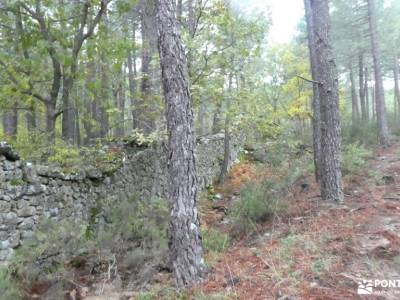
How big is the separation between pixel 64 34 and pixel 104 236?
212 inches

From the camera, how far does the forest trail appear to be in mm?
3768

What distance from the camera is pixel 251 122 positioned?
941 cm

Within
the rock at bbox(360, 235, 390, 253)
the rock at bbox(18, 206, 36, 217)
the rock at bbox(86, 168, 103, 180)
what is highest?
the rock at bbox(86, 168, 103, 180)

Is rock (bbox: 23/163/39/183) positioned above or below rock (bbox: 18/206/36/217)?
above

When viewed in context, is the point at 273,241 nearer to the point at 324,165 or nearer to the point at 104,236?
the point at 324,165

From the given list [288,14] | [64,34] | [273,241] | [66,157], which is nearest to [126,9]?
[64,34]

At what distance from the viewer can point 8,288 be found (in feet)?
13.7

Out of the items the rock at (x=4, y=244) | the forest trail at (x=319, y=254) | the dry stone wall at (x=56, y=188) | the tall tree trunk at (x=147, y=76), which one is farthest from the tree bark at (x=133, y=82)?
the forest trail at (x=319, y=254)

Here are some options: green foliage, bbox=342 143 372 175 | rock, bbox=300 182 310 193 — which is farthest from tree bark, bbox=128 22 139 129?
green foliage, bbox=342 143 372 175

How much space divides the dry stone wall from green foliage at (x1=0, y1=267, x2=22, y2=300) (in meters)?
0.74

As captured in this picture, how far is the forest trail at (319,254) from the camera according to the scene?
3.77 meters

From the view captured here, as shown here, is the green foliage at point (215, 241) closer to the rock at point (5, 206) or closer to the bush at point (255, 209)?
the bush at point (255, 209)

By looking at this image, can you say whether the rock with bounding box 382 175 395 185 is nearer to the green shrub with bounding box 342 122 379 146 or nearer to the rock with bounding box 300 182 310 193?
the rock with bounding box 300 182 310 193

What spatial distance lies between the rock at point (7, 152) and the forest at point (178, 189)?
0.07 ft
